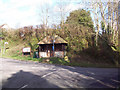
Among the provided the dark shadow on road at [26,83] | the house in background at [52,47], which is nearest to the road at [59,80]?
the dark shadow on road at [26,83]

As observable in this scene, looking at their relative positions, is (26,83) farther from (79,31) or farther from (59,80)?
(79,31)

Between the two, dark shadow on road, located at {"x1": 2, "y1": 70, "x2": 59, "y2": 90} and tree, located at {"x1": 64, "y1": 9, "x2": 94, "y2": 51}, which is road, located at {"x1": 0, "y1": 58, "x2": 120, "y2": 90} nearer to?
dark shadow on road, located at {"x1": 2, "y1": 70, "x2": 59, "y2": 90}

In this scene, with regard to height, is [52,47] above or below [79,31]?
below

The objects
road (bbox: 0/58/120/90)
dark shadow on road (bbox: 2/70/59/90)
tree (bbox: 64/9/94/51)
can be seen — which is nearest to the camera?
dark shadow on road (bbox: 2/70/59/90)

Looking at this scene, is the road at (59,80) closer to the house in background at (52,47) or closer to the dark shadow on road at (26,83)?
the dark shadow on road at (26,83)

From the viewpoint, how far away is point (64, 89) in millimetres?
7250

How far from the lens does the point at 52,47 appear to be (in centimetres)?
3234

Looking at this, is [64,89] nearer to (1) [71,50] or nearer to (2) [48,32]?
(1) [71,50]

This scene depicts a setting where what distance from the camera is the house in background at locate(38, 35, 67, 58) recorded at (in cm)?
3059

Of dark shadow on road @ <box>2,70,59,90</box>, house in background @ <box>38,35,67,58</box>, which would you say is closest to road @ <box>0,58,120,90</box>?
dark shadow on road @ <box>2,70,59,90</box>

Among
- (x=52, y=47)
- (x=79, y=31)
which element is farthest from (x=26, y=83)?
(x=79, y=31)

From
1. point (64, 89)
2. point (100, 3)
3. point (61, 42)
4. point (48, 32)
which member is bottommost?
point (64, 89)

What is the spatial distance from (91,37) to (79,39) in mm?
2628

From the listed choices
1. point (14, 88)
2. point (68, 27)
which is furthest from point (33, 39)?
point (14, 88)
